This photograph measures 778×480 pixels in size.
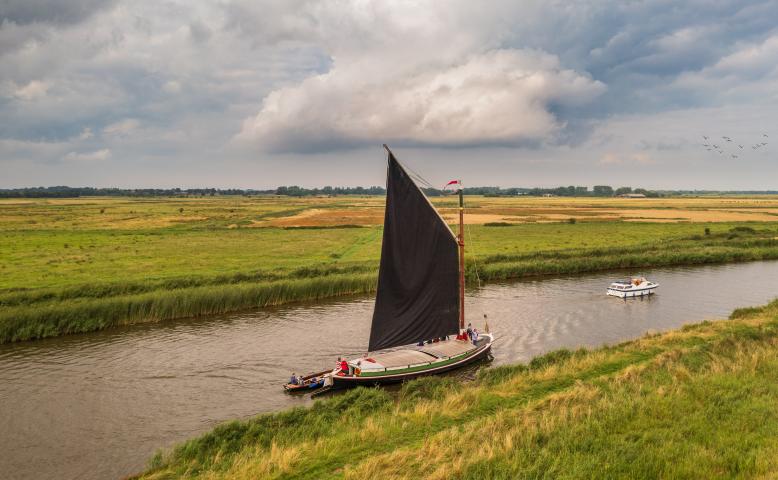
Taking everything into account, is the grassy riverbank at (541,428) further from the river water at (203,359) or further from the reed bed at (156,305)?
the reed bed at (156,305)

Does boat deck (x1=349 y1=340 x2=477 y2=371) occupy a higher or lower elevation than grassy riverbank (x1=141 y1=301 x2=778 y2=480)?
lower

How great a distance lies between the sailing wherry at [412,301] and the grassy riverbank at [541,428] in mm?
2398

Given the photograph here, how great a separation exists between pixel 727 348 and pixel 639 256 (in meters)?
45.0

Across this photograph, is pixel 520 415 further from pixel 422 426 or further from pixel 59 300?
pixel 59 300

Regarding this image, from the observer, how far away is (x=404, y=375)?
87.8ft

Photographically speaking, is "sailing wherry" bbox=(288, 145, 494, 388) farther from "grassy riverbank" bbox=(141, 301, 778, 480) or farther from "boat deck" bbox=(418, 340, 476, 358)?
"grassy riverbank" bbox=(141, 301, 778, 480)

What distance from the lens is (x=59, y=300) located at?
4081cm

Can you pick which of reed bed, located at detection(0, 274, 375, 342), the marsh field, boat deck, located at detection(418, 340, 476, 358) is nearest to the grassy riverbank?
boat deck, located at detection(418, 340, 476, 358)

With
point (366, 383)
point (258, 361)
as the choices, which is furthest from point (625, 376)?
point (258, 361)

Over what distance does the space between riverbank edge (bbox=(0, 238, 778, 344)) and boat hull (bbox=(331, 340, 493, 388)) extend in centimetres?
2045

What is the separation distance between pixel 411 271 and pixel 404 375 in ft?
→ 19.1

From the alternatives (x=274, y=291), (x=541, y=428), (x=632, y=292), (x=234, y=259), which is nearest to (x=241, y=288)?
(x=274, y=291)

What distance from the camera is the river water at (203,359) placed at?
2164 centimetres

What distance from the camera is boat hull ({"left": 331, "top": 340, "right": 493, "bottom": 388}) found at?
25875mm
